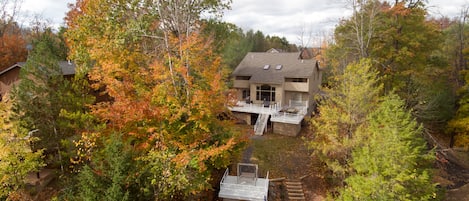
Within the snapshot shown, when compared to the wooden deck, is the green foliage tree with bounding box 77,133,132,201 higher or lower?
higher

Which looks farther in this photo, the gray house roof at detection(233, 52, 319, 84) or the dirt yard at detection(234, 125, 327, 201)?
the gray house roof at detection(233, 52, 319, 84)

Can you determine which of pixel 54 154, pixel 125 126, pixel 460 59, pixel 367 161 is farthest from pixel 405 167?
pixel 460 59

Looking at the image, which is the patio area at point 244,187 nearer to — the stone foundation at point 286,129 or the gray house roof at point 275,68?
the stone foundation at point 286,129

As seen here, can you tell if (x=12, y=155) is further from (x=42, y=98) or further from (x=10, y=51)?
(x=10, y=51)

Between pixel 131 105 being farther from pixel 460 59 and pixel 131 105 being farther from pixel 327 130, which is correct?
pixel 460 59

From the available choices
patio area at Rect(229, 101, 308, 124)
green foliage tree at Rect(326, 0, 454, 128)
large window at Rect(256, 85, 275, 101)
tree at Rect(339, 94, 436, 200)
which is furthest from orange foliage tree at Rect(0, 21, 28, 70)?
tree at Rect(339, 94, 436, 200)

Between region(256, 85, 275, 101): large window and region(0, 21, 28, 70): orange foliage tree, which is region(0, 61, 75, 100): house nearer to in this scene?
region(0, 21, 28, 70): orange foliage tree

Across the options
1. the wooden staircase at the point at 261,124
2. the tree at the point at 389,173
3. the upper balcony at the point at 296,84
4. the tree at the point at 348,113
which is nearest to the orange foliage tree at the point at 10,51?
the wooden staircase at the point at 261,124
